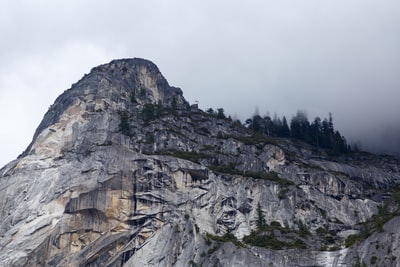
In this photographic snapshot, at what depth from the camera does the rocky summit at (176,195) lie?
80.1 metres

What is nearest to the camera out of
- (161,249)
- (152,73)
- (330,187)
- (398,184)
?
(161,249)

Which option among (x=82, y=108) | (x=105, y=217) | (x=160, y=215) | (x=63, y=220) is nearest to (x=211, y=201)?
(x=160, y=215)

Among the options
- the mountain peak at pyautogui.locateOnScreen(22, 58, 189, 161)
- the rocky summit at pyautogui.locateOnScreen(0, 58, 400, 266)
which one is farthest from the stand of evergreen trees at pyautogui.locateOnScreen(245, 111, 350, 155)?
the mountain peak at pyautogui.locateOnScreen(22, 58, 189, 161)

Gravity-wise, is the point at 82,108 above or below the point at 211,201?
above

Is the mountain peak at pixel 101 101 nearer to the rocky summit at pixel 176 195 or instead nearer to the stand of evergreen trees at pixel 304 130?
the rocky summit at pixel 176 195

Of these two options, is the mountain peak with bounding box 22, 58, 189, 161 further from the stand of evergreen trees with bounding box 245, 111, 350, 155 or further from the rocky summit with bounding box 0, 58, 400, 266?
the stand of evergreen trees with bounding box 245, 111, 350, 155

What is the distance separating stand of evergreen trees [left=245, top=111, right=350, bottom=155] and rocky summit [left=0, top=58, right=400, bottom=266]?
10657mm

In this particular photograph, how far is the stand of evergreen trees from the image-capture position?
5148 inches

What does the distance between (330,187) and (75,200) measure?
40335 millimetres

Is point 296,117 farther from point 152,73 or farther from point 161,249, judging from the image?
point 161,249

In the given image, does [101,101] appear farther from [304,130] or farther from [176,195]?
[304,130]

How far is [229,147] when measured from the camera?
108688mm

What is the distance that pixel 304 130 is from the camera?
13688 centimetres

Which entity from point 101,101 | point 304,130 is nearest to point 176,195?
point 101,101
